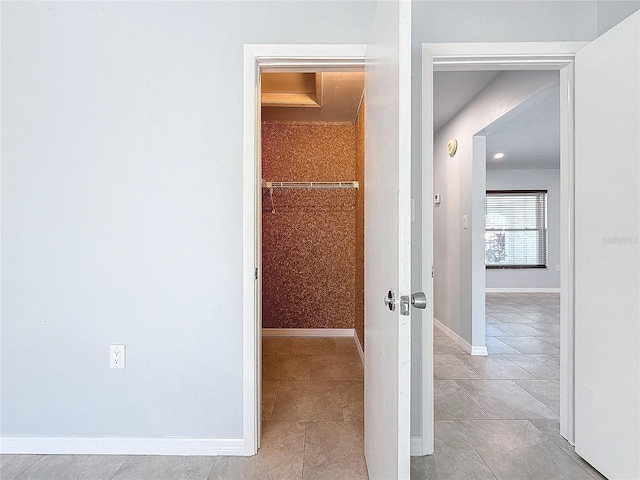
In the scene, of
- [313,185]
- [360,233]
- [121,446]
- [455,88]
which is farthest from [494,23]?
[121,446]

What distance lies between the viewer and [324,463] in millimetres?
1544

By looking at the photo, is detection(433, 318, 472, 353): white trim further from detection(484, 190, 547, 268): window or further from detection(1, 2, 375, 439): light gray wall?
detection(484, 190, 547, 268): window

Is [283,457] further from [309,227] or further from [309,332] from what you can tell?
[309,227]

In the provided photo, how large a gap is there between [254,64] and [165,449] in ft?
6.31

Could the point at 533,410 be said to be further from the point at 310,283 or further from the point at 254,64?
the point at 254,64

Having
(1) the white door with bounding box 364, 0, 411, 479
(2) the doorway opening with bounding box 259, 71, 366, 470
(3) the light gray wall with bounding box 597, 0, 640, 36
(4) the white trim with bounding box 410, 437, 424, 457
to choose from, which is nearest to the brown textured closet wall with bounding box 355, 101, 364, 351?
(2) the doorway opening with bounding box 259, 71, 366, 470

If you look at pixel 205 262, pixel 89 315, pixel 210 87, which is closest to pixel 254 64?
pixel 210 87

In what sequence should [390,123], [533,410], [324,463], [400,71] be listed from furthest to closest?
[533,410]
[324,463]
[390,123]
[400,71]

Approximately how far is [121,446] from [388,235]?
5.41 feet

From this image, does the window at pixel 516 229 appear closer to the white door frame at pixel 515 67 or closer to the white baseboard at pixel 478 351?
the white baseboard at pixel 478 351

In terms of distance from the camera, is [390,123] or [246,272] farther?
[246,272]

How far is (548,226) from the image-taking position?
6605 mm

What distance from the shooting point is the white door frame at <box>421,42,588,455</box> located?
1598mm

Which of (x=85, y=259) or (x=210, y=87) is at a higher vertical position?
(x=210, y=87)
